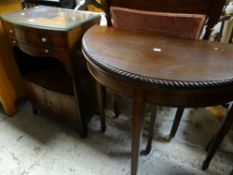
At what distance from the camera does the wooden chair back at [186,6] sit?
0.84 m

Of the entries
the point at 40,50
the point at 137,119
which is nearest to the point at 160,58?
the point at 137,119

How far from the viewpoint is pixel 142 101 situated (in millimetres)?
729

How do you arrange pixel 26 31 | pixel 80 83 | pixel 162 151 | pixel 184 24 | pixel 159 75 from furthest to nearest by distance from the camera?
pixel 162 151, pixel 80 83, pixel 26 31, pixel 184 24, pixel 159 75

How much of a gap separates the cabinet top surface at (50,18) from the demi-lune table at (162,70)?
0.25 metres

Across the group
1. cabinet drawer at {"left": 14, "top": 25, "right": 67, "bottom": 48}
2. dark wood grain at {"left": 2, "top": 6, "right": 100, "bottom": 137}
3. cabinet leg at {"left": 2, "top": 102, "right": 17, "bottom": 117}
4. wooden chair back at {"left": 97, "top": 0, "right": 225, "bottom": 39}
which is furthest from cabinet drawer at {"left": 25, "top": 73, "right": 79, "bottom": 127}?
wooden chair back at {"left": 97, "top": 0, "right": 225, "bottom": 39}

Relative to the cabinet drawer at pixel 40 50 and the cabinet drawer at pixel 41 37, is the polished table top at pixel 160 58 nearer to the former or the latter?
the cabinet drawer at pixel 41 37

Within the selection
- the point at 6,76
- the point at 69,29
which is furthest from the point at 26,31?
the point at 6,76

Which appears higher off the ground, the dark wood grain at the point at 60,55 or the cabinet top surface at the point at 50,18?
the cabinet top surface at the point at 50,18

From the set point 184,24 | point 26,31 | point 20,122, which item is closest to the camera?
point 184,24

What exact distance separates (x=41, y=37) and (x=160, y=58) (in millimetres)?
722

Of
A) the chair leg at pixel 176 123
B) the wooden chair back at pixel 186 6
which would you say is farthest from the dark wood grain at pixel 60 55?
the chair leg at pixel 176 123

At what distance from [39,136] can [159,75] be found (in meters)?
1.23

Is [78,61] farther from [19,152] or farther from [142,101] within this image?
[19,152]

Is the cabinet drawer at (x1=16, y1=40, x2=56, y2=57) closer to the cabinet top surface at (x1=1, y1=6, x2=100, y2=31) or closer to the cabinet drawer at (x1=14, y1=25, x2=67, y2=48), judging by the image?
the cabinet drawer at (x1=14, y1=25, x2=67, y2=48)
